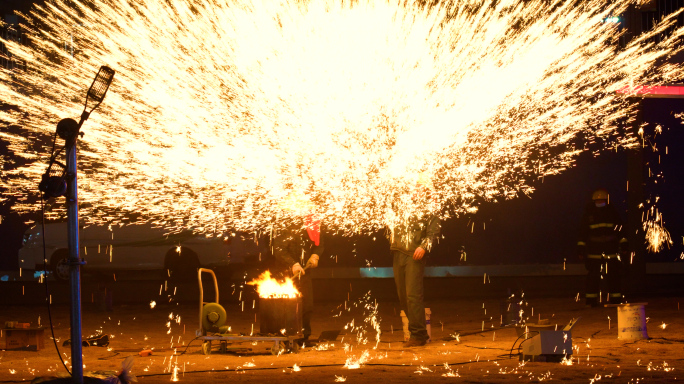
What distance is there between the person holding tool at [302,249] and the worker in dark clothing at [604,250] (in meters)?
4.99

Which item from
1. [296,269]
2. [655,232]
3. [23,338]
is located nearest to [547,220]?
[655,232]

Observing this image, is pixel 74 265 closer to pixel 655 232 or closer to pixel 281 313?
pixel 281 313

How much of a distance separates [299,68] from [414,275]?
206 inches

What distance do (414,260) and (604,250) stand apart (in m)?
4.58

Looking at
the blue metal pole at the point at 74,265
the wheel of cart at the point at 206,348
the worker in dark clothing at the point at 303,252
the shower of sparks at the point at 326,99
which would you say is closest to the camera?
the blue metal pole at the point at 74,265

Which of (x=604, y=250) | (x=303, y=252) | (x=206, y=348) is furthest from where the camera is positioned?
(x=604, y=250)

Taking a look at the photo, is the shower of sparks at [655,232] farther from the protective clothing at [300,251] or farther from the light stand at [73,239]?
the light stand at [73,239]

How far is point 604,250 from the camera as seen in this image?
12.6 m

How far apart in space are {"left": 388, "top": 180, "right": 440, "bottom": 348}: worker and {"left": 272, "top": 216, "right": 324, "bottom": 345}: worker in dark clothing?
88cm

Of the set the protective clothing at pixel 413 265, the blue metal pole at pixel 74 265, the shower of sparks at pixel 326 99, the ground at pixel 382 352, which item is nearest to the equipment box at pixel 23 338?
the ground at pixel 382 352

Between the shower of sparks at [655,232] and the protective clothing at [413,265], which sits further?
the shower of sparks at [655,232]

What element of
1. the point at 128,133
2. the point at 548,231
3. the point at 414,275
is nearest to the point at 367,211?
the point at 548,231

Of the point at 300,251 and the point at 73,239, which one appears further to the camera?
the point at 300,251

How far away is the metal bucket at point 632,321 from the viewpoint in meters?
9.00
